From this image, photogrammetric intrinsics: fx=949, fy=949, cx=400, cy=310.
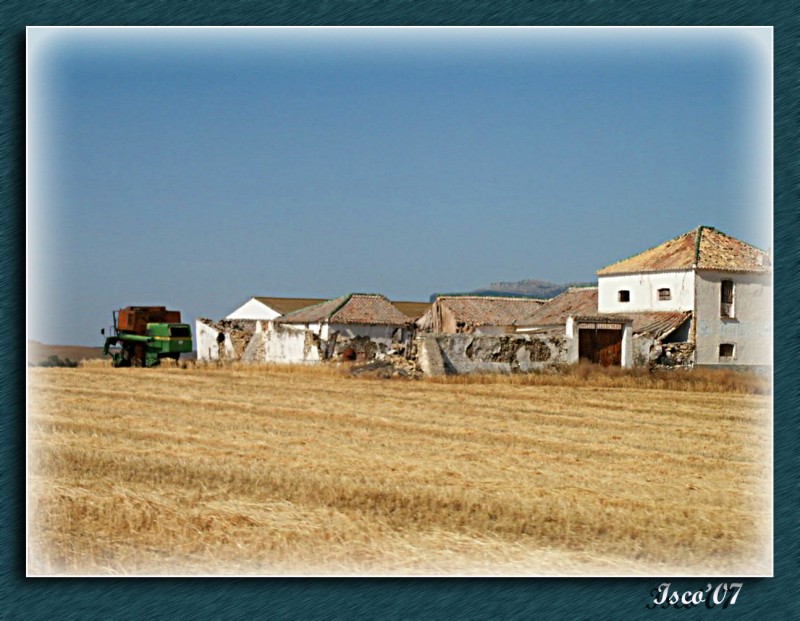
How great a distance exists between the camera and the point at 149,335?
33.4 metres

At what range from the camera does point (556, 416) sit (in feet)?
60.1

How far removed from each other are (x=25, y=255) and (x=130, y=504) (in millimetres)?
2772

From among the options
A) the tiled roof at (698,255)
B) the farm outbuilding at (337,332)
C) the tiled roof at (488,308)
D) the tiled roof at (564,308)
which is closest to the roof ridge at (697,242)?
the tiled roof at (698,255)

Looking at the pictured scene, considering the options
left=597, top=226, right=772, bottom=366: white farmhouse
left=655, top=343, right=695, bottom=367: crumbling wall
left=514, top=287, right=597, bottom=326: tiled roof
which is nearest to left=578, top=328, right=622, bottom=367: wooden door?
left=655, top=343, right=695, bottom=367: crumbling wall

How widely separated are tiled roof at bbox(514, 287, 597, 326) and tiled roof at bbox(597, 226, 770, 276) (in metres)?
3.33

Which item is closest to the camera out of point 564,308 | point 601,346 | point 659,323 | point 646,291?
point 601,346

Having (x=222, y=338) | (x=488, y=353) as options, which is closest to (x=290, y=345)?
(x=222, y=338)

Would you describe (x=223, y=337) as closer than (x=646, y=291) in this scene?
No

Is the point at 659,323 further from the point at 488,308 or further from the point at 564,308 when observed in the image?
the point at 488,308

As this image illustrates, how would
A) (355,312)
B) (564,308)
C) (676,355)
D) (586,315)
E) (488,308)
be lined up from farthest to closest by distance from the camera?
(355,312) → (488,308) → (564,308) → (586,315) → (676,355)

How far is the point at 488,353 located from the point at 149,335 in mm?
12257

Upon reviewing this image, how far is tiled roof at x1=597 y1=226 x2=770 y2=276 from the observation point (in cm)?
3328

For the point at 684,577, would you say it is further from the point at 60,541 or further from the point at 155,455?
the point at 155,455

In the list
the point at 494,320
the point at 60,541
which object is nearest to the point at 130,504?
the point at 60,541
